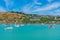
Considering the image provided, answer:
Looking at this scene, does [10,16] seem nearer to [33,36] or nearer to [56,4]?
[33,36]

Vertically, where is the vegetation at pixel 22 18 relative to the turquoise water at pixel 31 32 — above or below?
above

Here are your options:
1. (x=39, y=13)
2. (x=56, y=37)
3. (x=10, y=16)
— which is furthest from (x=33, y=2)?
(x=56, y=37)

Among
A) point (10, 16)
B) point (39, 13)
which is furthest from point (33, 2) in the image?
point (10, 16)

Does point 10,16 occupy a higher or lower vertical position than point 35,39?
higher

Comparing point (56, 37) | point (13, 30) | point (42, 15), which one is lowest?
point (56, 37)

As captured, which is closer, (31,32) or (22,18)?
(22,18)

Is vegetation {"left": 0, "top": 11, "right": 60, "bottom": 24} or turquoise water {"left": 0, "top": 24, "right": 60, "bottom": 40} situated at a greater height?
vegetation {"left": 0, "top": 11, "right": 60, "bottom": 24}

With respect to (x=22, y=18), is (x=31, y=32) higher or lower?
lower
